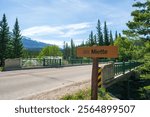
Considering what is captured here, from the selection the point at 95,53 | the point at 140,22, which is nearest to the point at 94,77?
the point at 95,53

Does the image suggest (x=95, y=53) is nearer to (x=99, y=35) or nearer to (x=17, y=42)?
(x=17, y=42)

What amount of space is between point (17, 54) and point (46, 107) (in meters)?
59.1

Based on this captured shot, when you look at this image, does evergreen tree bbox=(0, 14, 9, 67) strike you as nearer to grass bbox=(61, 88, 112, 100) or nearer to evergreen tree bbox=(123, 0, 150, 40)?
evergreen tree bbox=(123, 0, 150, 40)

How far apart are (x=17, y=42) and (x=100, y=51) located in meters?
60.6

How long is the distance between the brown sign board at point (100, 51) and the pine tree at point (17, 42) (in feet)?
183

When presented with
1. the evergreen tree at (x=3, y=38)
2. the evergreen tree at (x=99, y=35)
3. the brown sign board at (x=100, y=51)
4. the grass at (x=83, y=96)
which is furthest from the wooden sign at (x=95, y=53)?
the evergreen tree at (x=99, y=35)

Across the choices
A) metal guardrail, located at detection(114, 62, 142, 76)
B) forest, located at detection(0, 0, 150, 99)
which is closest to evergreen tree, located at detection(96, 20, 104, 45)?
forest, located at detection(0, 0, 150, 99)

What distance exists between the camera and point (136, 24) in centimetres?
2202

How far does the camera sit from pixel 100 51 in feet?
30.0

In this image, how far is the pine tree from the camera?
214 ft

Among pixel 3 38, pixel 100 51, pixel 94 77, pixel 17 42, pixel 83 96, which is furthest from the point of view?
pixel 17 42

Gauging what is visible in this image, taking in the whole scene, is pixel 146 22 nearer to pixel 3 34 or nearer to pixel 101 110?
pixel 101 110

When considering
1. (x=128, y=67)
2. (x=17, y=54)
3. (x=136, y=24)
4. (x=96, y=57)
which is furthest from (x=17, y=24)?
(x=96, y=57)

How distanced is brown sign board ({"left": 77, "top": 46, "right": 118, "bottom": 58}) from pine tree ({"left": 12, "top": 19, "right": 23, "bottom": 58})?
55.7m
